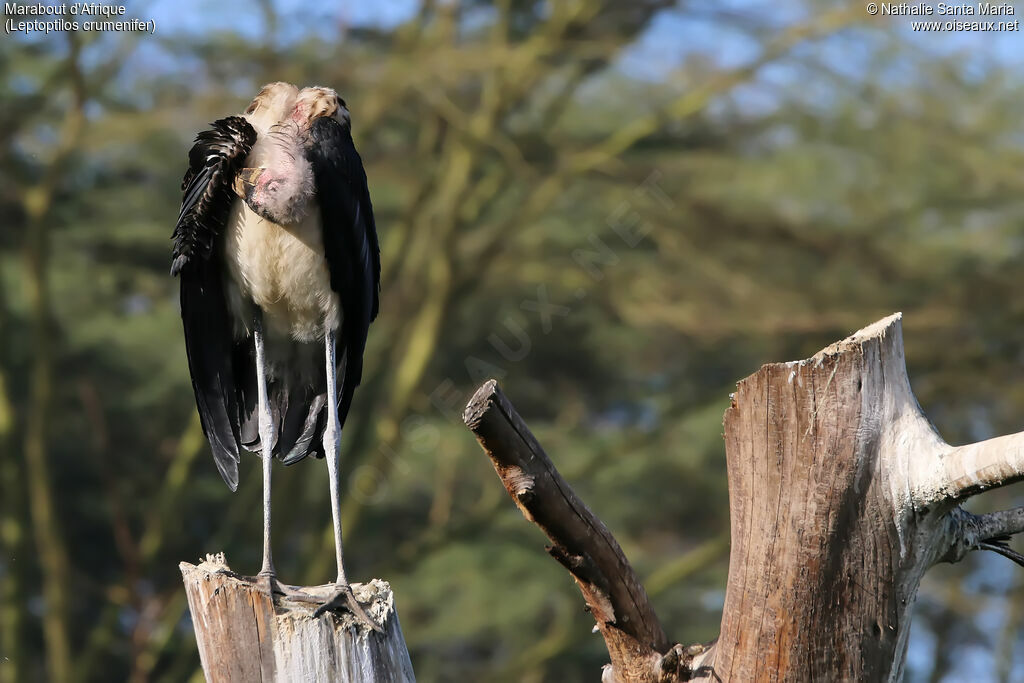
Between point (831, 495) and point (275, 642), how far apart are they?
1214 millimetres

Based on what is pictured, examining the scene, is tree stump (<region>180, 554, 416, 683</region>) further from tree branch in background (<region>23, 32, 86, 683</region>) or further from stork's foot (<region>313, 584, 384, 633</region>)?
tree branch in background (<region>23, 32, 86, 683</region>)

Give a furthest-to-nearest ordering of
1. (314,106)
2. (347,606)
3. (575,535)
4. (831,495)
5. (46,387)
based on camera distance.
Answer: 1. (46,387)
2. (314,106)
3. (347,606)
4. (575,535)
5. (831,495)

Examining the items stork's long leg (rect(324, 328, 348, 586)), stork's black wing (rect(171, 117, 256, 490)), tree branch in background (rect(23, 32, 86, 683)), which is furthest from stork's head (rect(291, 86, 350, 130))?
tree branch in background (rect(23, 32, 86, 683))

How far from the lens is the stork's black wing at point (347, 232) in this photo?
10.8ft

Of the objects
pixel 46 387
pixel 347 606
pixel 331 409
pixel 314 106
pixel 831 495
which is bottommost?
pixel 831 495

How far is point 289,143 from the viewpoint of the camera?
3254mm

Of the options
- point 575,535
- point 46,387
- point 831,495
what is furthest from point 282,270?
point 46,387

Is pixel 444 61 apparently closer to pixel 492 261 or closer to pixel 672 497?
pixel 492 261

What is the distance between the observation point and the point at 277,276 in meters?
3.42

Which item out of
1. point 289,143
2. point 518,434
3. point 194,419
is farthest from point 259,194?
point 194,419

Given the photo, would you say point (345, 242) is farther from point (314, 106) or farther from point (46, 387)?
point (46, 387)

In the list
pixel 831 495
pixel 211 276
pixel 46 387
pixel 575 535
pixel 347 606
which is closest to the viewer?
pixel 831 495

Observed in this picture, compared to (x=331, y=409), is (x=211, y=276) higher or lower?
higher

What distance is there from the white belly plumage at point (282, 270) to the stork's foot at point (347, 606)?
0.98 meters
